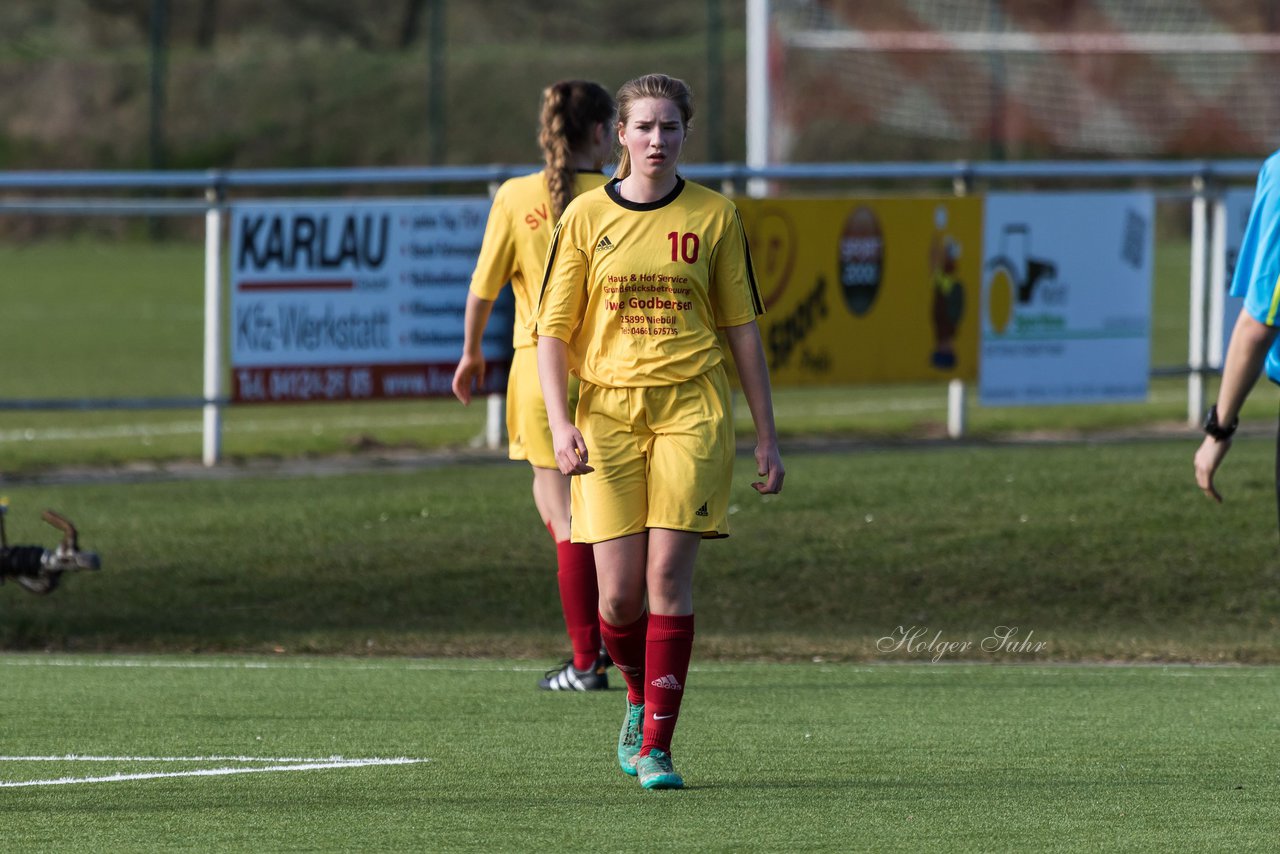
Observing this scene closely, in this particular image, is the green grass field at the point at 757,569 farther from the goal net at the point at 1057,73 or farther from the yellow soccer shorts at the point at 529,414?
the goal net at the point at 1057,73

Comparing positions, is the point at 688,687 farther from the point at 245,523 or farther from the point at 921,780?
the point at 245,523

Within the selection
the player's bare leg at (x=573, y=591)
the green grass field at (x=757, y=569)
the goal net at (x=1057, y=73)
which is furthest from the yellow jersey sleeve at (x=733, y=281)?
the goal net at (x=1057, y=73)

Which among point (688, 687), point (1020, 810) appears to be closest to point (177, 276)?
point (688, 687)

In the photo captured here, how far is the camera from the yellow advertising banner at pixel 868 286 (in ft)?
42.5

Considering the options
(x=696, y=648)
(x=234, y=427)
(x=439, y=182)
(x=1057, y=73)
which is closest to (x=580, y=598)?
(x=696, y=648)

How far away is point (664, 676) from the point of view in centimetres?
558

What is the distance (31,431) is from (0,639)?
675cm

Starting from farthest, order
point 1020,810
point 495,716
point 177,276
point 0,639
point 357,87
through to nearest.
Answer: point 357,87, point 177,276, point 0,639, point 495,716, point 1020,810

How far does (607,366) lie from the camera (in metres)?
5.52

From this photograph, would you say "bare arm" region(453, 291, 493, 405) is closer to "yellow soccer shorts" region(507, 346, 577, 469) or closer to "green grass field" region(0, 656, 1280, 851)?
"yellow soccer shorts" region(507, 346, 577, 469)

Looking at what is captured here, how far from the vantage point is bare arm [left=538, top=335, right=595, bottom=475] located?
17.5 feet

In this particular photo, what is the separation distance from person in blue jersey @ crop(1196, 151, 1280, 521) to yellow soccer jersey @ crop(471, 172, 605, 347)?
2813 mm

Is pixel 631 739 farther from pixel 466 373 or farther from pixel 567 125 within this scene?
pixel 567 125

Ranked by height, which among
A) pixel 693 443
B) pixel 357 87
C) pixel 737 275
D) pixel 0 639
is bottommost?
pixel 0 639
